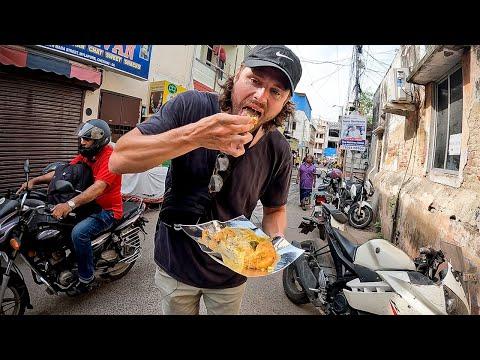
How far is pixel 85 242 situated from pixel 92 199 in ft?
1.42

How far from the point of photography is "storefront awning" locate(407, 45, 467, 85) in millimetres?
3984

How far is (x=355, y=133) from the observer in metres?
9.93

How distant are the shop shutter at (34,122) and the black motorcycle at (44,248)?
10.4 ft

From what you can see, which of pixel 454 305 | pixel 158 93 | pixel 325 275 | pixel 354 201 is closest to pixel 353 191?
pixel 354 201

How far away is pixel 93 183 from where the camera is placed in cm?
311

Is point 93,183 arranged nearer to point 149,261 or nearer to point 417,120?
point 149,261

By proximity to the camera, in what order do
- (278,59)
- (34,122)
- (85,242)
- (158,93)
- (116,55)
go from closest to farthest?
1. (278,59)
2. (85,242)
3. (34,122)
4. (116,55)
5. (158,93)

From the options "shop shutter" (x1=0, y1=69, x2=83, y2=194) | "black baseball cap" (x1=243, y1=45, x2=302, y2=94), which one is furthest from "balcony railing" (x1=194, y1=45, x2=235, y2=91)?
"black baseball cap" (x1=243, y1=45, x2=302, y2=94)

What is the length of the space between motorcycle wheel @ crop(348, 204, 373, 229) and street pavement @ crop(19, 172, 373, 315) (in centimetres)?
465

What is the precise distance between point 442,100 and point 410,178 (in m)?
1.74

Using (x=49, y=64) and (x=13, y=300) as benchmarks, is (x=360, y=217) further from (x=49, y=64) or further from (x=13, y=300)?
(x=49, y=64)

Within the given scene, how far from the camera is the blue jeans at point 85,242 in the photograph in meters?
2.87
